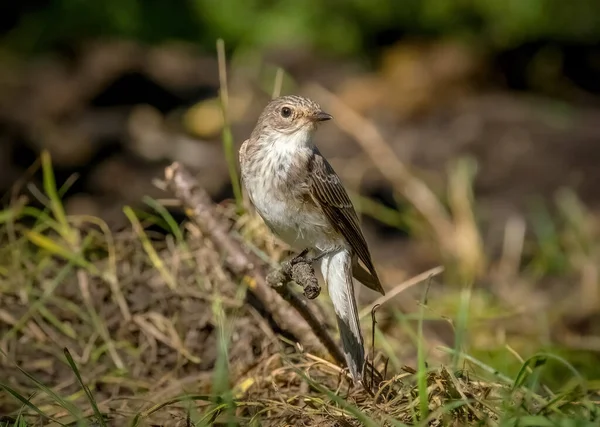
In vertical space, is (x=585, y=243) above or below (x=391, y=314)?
below

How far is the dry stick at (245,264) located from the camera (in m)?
3.72

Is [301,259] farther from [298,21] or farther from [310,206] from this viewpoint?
[298,21]

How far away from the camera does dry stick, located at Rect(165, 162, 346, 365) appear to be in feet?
12.2

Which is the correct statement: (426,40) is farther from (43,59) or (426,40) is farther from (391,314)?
(391,314)

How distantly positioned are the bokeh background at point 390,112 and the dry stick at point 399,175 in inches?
2.0

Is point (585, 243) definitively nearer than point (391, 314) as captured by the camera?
No

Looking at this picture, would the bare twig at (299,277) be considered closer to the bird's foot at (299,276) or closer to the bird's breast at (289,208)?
the bird's foot at (299,276)

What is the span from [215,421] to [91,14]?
7.39m

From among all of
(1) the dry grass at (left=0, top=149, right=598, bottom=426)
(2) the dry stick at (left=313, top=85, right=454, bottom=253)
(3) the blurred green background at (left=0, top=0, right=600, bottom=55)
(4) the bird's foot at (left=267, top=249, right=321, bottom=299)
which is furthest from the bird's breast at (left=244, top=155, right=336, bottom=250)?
(3) the blurred green background at (left=0, top=0, right=600, bottom=55)

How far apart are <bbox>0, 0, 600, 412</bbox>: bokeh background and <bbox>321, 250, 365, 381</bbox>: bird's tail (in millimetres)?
1903

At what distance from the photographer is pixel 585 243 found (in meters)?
6.99

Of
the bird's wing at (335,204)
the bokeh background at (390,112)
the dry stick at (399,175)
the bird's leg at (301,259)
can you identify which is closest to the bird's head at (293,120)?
the bird's wing at (335,204)

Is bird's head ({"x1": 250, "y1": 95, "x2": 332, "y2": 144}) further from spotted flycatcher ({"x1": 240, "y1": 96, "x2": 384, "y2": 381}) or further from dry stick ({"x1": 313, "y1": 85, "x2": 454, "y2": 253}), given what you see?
dry stick ({"x1": 313, "y1": 85, "x2": 454, "y2": 253})

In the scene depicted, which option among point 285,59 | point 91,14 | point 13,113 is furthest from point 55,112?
point 285,59
